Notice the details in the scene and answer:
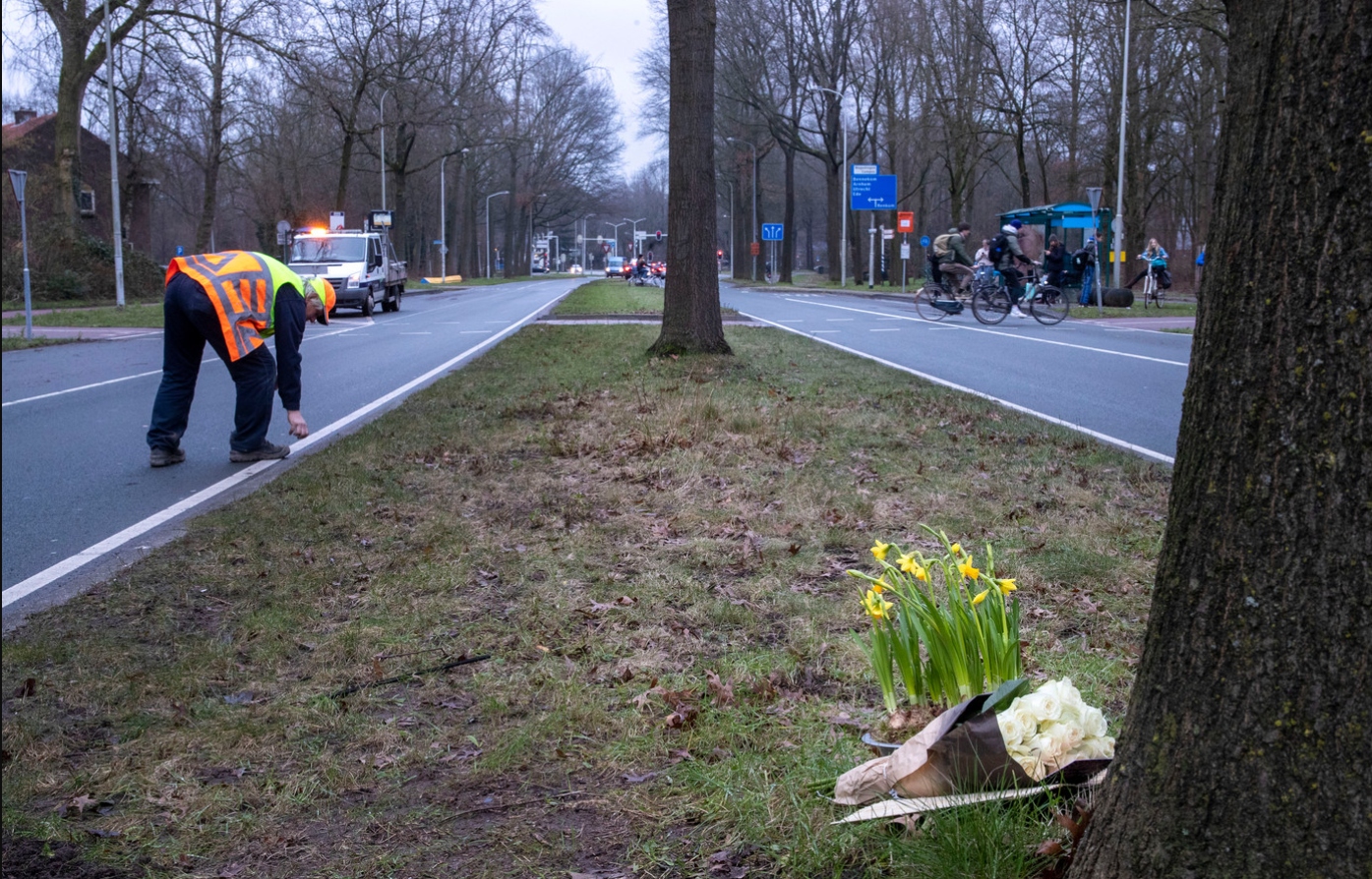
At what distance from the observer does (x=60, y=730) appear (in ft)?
11.3

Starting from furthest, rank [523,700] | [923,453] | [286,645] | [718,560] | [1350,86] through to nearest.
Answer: [923,453], [718,560], [286,645], [523,700], [1350,86]

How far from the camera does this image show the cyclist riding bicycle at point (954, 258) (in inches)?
948

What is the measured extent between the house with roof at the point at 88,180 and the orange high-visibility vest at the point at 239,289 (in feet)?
97.5

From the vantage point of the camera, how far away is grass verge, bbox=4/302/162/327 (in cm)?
2422

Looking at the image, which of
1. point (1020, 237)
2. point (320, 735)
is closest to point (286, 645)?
point (320, 735)

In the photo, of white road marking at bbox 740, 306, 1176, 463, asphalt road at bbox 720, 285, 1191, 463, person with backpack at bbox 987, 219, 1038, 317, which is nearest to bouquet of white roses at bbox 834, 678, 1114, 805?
white road marking at bbox 740, 306, 1176, 463

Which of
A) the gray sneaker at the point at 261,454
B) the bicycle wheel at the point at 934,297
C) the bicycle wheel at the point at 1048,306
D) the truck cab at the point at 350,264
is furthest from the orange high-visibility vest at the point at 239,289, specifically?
the truck cab at the point at 350,264

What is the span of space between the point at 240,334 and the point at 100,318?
20263 millimetres

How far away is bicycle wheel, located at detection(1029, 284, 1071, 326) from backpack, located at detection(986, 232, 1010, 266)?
4.61 ft

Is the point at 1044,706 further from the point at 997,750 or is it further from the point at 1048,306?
the point at 1048,306

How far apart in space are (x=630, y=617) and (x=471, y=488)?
273cm

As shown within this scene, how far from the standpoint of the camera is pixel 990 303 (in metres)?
23.7

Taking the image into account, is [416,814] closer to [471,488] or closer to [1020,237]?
[471,488]

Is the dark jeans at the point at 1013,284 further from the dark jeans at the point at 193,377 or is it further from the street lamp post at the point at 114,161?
the street lamp post at the point at 114,161
